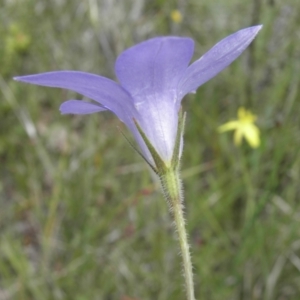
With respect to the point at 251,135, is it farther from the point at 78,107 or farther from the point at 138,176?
the point at 78,107

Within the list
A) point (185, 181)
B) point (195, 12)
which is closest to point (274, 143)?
point (185, 181)

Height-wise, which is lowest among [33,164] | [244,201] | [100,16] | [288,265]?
[288,265]

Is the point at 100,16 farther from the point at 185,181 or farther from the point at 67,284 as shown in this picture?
the point at 67,284

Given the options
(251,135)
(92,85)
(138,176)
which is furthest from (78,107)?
(138,176)

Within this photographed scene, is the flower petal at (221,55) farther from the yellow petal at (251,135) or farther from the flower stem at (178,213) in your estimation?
the yellow petal at (251,135)

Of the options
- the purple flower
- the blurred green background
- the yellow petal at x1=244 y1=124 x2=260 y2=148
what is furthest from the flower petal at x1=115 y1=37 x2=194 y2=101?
the yellow petal at x1=244 y1=124 x2=260 y2=148

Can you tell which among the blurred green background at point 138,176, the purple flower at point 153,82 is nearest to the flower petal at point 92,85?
the purple flower at point 153,82

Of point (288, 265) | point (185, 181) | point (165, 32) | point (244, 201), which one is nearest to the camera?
point (288, 265)
